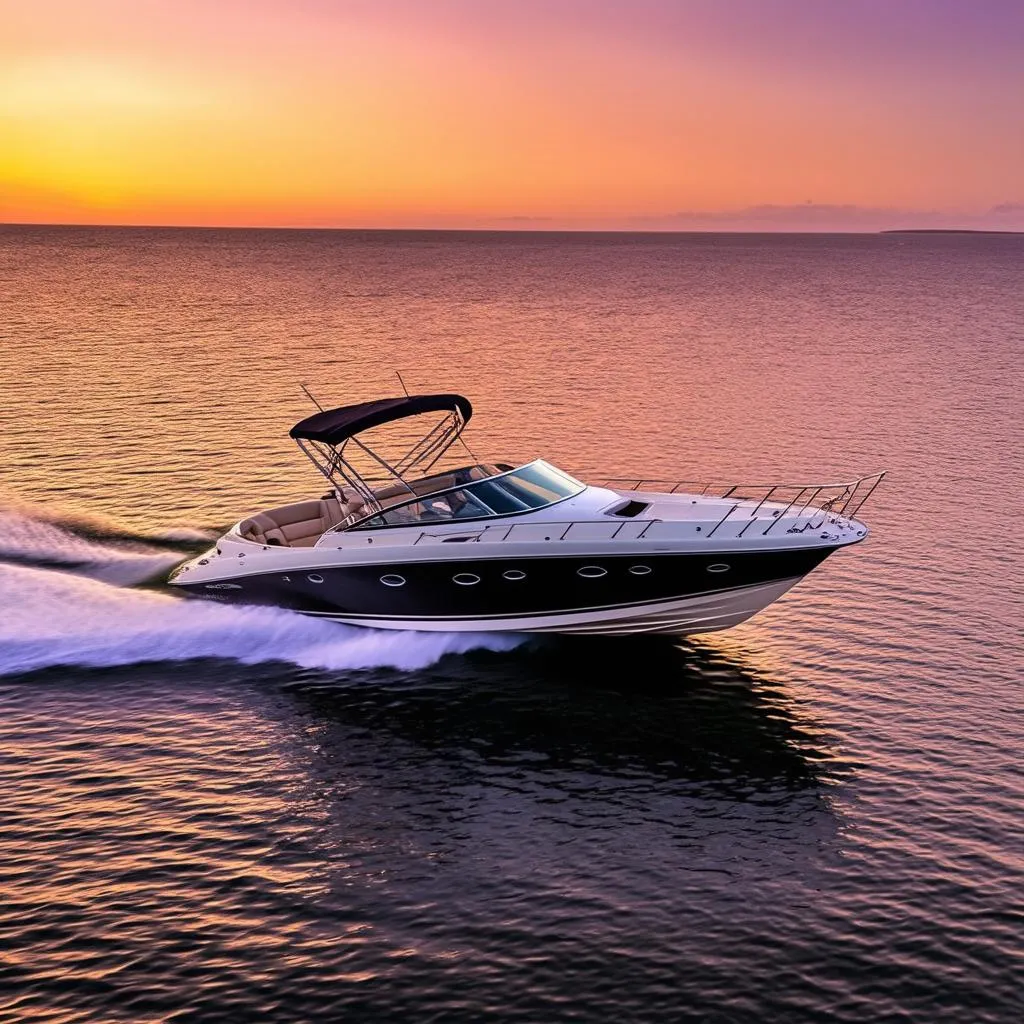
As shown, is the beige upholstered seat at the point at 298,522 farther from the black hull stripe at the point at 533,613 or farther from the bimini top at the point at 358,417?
the bimini top at the point at 358,417

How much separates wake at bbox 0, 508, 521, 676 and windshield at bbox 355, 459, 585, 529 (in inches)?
89.5

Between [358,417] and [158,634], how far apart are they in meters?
5.62

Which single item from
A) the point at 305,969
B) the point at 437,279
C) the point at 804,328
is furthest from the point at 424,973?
the point at 437,279

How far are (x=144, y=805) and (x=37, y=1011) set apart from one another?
4.30 metres

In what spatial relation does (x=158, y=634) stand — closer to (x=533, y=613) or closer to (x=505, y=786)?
(x=533, y=613)

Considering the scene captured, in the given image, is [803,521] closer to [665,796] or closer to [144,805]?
[665,796]

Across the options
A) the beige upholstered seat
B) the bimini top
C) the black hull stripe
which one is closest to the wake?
the black hull stripe

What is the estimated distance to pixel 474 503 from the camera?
20.6 metres

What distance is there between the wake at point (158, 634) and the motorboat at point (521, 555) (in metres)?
0.34

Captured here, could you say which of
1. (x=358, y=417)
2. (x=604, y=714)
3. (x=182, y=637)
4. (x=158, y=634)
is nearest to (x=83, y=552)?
(x=158, y=634)

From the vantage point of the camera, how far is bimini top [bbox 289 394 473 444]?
2109 cm

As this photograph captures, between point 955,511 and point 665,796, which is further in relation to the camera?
point 955,511

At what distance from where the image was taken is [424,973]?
12188 mm

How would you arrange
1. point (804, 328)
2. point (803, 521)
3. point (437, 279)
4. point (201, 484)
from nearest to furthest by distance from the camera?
point (803, 521)
point (201, 484)
point (804, 328)
point (437, 279)
